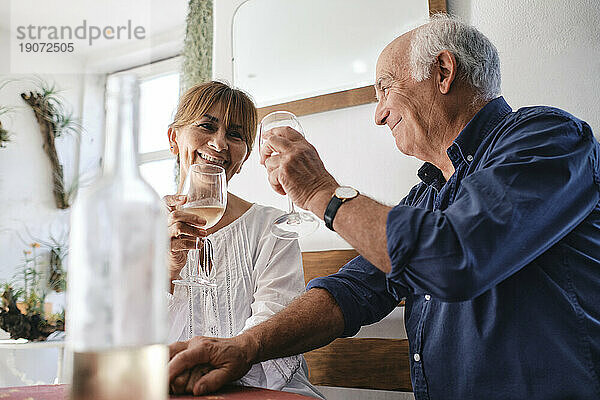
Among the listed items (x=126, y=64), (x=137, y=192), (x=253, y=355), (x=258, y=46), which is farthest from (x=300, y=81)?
(x=126, y=64)

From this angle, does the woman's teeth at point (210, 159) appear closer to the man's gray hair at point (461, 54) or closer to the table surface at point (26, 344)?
the man's gray hair at point (461, 54)

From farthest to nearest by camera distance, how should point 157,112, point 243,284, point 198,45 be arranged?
point 157,112 < point 198,45 < point 243,284

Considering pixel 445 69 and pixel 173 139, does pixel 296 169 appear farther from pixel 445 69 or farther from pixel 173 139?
pixel 173 139

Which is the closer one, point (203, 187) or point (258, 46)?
point (203, 187)

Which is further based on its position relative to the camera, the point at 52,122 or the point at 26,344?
the point at 52,122

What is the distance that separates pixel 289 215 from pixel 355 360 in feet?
2.50

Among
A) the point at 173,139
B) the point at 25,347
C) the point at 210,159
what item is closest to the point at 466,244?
the point at 210,159

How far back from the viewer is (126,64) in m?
3.87

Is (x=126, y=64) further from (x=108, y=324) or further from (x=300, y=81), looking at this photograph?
(x=108, y=324)

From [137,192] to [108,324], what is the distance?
0.31ft

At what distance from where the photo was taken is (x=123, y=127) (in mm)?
383

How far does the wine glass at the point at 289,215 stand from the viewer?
3.51 feet

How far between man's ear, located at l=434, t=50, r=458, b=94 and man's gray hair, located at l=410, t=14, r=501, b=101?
1cm

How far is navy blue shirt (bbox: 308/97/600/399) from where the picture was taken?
855mm
